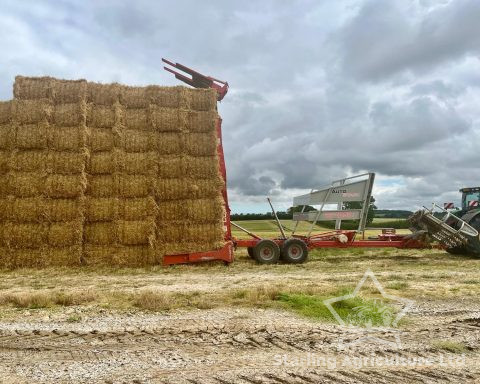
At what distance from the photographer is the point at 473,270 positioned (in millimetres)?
11562

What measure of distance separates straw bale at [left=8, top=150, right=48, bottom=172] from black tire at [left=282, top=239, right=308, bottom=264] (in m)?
6.79

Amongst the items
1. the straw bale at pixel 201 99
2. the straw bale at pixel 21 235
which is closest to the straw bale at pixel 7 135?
the straw bale at pixel 21 235

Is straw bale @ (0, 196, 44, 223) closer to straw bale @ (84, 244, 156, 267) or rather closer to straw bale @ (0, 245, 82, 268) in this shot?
straw bale @ (0, 245, 82, 268)

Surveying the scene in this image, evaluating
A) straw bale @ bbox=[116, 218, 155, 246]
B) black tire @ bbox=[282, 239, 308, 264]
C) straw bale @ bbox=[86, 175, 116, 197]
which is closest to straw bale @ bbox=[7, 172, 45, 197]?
straw bale @ bbox=[86, 175, 116, 197]

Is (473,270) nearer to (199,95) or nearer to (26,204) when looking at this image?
(199,95)

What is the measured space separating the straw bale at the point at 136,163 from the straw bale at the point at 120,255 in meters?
1.97

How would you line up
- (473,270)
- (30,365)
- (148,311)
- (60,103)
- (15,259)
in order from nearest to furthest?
1. (30,365)
2. (148,311)
3. (473,270)
4. (15,259)
5. (60,103)

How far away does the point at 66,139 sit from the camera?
1281 centimetres

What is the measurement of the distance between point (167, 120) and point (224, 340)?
9.09 meters

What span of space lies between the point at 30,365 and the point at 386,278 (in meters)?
7.40

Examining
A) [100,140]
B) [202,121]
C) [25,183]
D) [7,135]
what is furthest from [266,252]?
[7,135]

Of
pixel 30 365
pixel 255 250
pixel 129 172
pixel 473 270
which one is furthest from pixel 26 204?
pixel 473 270

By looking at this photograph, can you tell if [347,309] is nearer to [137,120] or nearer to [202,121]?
[202,121]

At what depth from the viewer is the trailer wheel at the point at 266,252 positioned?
13297 mm
